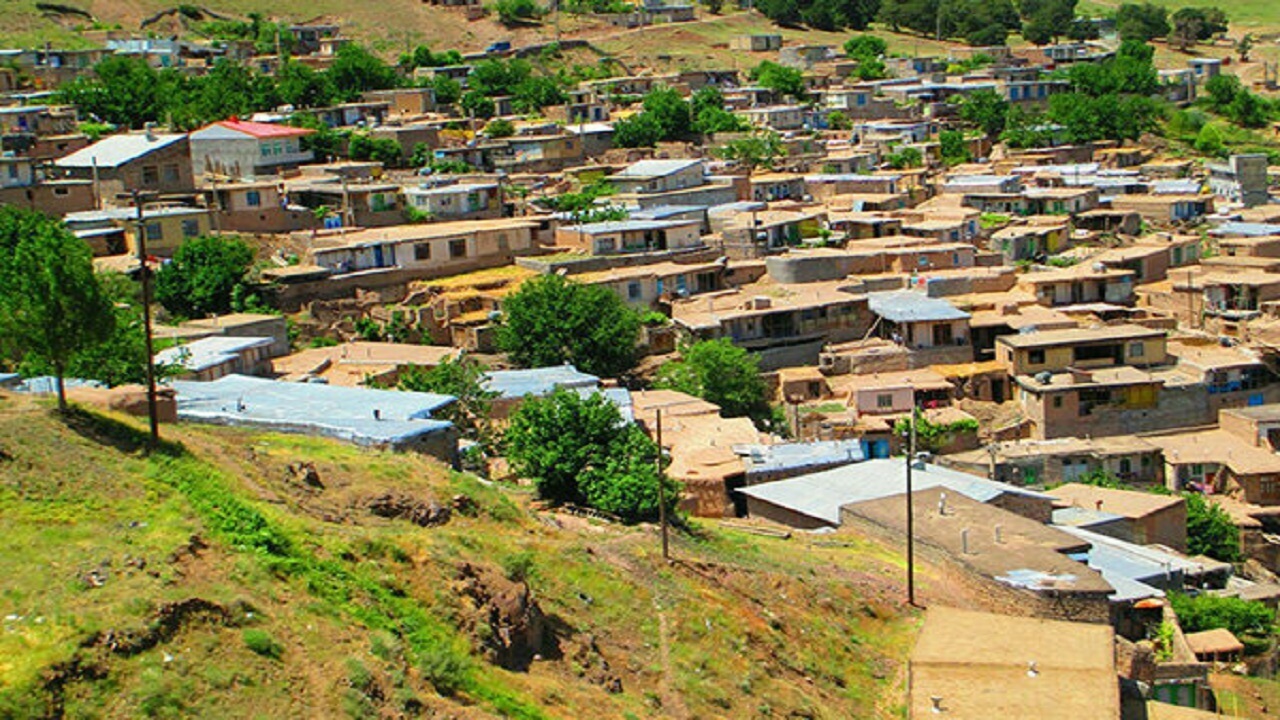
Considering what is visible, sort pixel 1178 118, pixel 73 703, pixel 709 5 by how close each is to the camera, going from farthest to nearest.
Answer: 1. pixel 709 5
2. pixel 1178 118
3. pixel 73 703

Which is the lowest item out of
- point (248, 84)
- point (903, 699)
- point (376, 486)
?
point (903, 699)

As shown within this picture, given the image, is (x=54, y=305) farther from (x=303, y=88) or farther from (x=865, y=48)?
(x=865, y=48)

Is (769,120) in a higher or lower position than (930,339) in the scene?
higher

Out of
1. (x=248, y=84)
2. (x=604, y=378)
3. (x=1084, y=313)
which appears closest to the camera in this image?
(x=604, y=378)

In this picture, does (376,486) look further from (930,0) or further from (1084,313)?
(930,0)

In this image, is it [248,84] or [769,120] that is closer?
[248,84]

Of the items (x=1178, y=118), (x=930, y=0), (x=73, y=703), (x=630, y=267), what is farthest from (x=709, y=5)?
(x=73, y=703)

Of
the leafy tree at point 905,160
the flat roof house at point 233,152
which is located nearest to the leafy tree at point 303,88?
the flat roof house at point 233,152

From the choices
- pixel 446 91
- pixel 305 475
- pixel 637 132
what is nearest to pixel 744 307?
pixel 637 132
